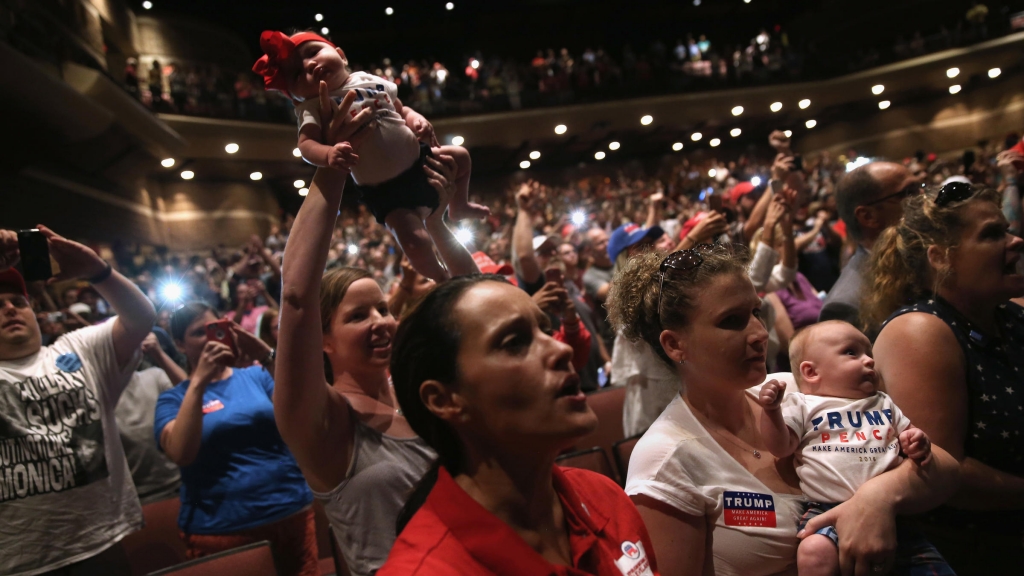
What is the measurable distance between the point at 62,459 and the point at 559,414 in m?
1.92

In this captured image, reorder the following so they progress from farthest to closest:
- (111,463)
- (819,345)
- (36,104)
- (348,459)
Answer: (36,104) < (111,463) < (819,345) < (348,459)

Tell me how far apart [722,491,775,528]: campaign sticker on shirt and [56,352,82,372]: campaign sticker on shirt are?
7.01ft

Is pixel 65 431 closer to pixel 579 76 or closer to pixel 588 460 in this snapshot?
pixel 588 460

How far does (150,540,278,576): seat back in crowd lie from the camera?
1.87 m

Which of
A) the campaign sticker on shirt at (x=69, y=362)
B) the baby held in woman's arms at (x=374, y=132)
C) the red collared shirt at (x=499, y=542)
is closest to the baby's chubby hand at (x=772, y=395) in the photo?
the red collared shirt at (x=499, y=542)

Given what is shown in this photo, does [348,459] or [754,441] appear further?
[754,441]

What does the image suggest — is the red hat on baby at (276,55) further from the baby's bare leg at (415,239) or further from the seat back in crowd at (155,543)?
the seat back in crowd at (155,543)

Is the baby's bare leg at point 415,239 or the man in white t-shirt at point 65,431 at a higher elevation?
the baby's bare leg at point 415,239

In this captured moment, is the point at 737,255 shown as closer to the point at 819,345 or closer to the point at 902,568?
the point at 819,345

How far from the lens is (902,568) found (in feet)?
4.63

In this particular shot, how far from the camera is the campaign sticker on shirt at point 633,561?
1081 millimetres

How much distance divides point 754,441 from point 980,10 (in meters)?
19.6

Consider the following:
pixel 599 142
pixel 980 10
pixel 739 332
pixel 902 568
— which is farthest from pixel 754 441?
pixel 980 10

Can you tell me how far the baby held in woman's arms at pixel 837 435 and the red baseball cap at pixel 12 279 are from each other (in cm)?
236
